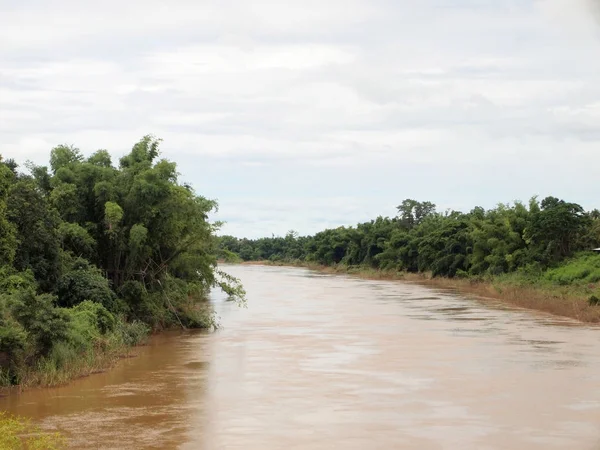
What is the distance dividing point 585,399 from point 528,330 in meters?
12.5

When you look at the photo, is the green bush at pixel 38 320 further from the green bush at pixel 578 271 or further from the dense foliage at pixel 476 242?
the green bush at pixel 578 271

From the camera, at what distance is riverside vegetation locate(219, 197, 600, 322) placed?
39.7 metres

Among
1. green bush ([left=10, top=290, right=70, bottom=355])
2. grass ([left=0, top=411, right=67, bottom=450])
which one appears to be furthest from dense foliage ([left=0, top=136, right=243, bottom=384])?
grass ([left=0, top=411, right=67, bottom=450])

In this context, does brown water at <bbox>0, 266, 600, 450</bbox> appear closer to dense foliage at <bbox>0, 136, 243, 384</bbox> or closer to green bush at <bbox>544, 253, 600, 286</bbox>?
dense foliage at <bbox>0, 136, 243, 384</bbox>

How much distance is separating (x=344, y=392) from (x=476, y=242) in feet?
136

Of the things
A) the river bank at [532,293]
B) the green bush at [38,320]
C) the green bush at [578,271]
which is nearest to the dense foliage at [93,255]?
the green bush at [38,320]

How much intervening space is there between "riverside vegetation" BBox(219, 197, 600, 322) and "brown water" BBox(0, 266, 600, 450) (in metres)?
7.59

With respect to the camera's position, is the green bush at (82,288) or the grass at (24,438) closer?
the grass at (24,438)

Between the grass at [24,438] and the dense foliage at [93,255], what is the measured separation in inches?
133

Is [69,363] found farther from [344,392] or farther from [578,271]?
[578,271]

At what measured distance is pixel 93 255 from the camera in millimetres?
27828

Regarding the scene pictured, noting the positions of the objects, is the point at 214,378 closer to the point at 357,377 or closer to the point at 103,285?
the point at 357,377

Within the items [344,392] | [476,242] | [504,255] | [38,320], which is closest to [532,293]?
[504,255]

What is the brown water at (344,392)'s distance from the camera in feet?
47.3
